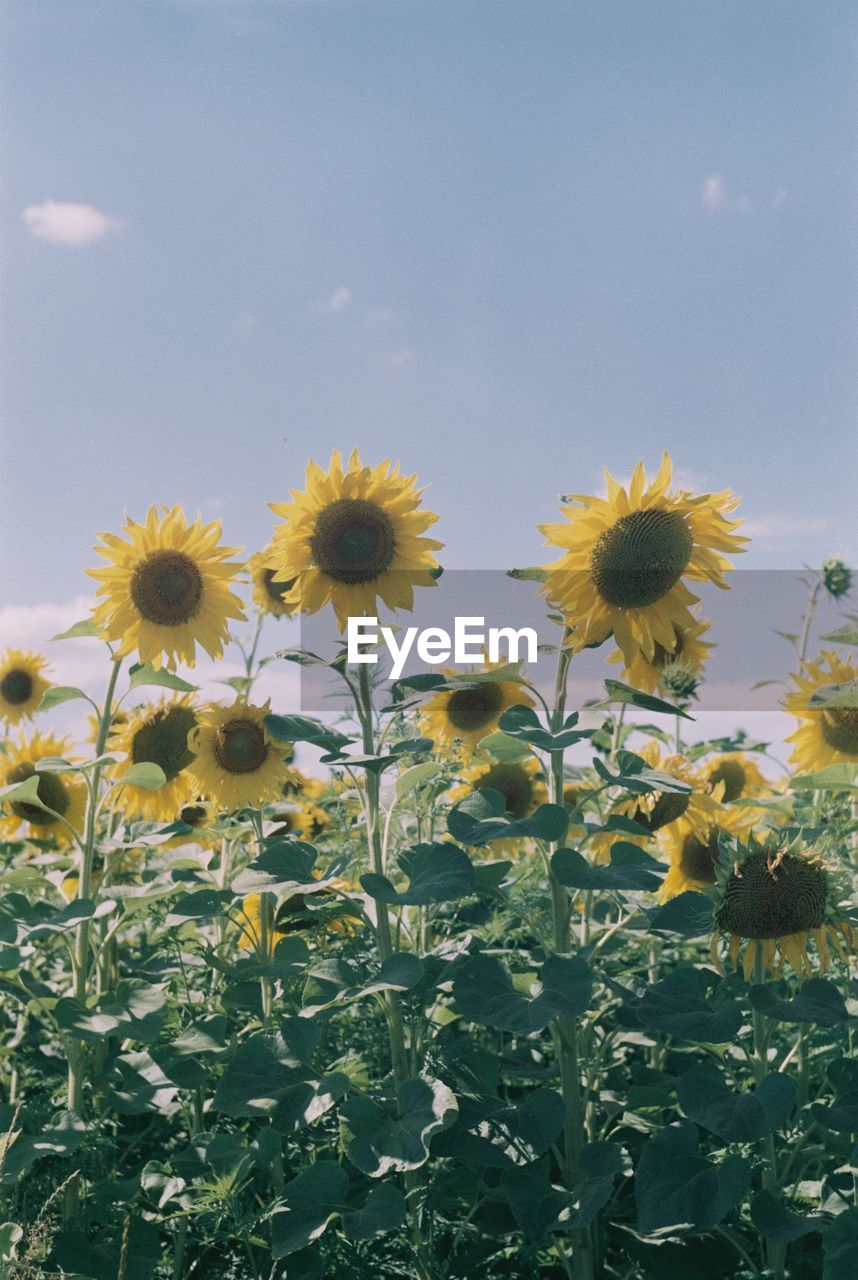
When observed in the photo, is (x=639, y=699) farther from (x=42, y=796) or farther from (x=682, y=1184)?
(x=42, y=796)

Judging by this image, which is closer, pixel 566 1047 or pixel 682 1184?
pixel 682 1184

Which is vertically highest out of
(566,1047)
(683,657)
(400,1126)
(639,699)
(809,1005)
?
(683,657)

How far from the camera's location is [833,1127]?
7.36 ft

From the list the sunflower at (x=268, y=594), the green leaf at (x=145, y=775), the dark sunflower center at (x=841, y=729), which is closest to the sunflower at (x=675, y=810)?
the dark sunflower center at (x=841, y=729)

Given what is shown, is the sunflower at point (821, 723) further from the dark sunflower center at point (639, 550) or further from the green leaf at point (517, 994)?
the green leaf at point (517, 994)

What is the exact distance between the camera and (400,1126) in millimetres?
2209

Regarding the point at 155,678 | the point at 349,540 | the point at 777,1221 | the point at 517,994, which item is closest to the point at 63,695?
the point at 155,678

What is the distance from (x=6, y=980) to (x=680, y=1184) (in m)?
1.75

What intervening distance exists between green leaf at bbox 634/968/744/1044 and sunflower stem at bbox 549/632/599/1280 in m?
0.19

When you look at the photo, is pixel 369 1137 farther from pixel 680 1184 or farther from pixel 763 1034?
pixel 763 1034

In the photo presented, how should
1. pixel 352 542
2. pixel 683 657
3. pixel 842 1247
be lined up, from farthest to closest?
pixel 683 657 < pixel 352 542 < pixel 842 1247

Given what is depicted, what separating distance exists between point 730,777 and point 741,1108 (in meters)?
2.16

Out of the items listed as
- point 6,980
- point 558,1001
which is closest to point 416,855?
point 558,1001

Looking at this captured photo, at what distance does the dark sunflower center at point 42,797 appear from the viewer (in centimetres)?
395
